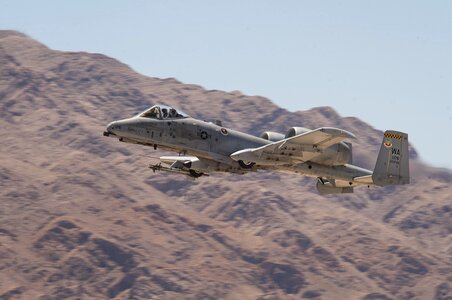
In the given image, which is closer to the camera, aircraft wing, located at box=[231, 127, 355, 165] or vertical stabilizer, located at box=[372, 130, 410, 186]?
aircraft wing, located at box=[231, 127, 355, 165]

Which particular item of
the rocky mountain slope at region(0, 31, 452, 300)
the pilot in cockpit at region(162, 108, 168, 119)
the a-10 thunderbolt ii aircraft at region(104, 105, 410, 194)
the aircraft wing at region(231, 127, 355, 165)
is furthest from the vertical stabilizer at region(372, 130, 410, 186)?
the rocky mountain slope at region(0, 31, 452, 300)

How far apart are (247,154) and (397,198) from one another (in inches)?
5948

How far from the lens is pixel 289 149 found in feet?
161

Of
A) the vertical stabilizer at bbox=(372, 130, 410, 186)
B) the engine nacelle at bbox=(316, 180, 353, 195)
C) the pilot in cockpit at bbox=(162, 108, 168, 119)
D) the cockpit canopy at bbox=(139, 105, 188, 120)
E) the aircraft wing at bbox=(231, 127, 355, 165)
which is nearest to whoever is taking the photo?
the aircraft wing at bbox=(231, 127, 355, 165)

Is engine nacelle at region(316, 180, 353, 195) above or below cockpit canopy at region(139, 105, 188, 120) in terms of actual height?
below

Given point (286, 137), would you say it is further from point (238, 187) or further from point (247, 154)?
point (238, 187)

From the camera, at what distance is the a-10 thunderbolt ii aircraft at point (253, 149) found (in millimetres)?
49031

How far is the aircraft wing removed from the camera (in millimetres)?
48594

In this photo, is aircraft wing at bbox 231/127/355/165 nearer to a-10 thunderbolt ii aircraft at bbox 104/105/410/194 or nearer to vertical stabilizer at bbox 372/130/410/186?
a-10 thunderbolt ii aircraft at bbox 104/105/410/194

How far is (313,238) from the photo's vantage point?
172750 millimetres

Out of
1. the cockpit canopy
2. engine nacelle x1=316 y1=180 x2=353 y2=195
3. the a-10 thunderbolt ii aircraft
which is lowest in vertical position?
engine nacelle x1=316 y1=180 x2=353 y2=195

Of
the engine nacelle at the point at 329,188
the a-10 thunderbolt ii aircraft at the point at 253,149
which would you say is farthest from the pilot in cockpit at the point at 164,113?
the engine nacelle at the point at 329,188

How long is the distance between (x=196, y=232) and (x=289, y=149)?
119 m

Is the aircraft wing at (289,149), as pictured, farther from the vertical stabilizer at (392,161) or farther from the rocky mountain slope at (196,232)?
the rocky mountain slope at (196,232)
